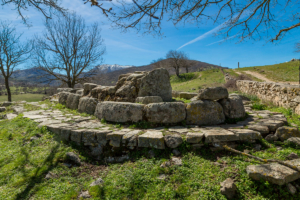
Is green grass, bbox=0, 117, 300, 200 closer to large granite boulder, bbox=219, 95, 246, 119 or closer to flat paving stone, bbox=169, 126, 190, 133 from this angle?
flat paving stone, bbox=169, 126, 190, 133

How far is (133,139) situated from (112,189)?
1.30 meters

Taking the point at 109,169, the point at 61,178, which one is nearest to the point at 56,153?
the point at 61,178

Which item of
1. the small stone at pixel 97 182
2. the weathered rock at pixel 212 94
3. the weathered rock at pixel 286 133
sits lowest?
the small stone at pixel 97 182

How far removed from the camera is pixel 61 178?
3357 mm

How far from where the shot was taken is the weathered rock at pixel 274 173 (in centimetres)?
248

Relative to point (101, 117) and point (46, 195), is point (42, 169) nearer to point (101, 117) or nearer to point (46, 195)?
point (46, 195)

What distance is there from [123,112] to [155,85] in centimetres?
203

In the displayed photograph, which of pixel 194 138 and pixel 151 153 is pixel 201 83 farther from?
pixel 151 153

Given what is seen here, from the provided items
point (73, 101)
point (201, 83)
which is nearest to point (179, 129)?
point (73, 101)

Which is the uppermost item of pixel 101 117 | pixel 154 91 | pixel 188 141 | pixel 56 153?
pixel 154 91

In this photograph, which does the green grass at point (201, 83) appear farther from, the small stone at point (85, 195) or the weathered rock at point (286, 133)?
the small stone at point (85, 195)

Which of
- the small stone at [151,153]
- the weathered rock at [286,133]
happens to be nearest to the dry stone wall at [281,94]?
the weathered rock at [286,133]

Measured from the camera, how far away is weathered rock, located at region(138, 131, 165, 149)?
12.3ft

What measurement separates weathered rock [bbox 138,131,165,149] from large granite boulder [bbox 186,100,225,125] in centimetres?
140
